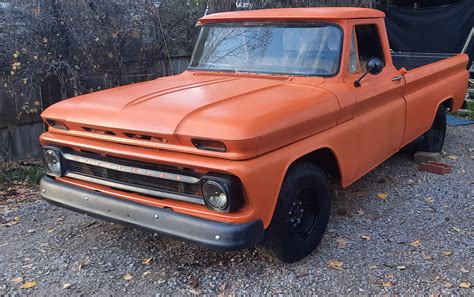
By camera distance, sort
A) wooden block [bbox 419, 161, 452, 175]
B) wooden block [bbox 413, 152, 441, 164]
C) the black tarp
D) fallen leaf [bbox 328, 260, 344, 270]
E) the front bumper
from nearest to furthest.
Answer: the front bumper → fallen leaf [bbox 328, 260, 344, 270] → wooden block [bbox 419, 161, 452, 175] → wooden block [bbox 413, 152, 441, 164] → the black tarp

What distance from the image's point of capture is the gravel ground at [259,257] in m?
3.42

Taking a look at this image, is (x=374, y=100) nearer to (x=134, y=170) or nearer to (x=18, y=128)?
(x=134, y=170)

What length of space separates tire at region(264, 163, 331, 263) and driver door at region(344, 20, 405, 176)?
643 mm

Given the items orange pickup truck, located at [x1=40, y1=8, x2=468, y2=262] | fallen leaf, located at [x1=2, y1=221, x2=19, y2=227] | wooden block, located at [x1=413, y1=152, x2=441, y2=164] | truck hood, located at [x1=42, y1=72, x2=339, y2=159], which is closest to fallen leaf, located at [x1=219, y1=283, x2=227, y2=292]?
orange pickup truck, located at [x1=40, y1=8, x2=468, y2=262]

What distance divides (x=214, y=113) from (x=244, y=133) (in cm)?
31

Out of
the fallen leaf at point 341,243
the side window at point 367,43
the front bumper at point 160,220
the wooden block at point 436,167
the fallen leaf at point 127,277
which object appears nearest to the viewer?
the front bumper at point 160,220

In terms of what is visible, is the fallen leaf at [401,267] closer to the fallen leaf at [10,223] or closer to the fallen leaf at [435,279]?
the fallen leaf at [435,279]

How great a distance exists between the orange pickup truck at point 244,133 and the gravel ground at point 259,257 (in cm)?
30

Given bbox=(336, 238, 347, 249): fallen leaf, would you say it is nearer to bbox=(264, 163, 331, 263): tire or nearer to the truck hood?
bbox=(264, 163, 331, 263): tire

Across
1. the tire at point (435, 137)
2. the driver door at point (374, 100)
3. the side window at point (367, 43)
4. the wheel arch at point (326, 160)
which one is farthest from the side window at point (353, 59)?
the tire at point (435, 137)

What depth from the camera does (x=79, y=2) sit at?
621 centimetres

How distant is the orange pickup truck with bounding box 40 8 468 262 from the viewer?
3.01 metres

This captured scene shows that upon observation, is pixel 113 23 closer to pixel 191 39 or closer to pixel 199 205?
pixel 191 39

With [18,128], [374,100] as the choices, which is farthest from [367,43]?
[18,128]
